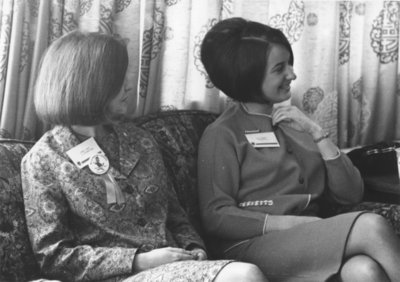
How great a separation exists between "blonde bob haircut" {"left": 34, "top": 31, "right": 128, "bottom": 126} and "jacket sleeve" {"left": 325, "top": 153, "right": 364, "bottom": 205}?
0.81 metres

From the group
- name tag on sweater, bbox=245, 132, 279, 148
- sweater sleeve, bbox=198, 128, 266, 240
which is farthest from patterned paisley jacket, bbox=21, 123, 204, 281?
name tag on sweater, bbox=245, 132, 279, 148

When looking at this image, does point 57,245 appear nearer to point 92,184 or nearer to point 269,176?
point 92,184

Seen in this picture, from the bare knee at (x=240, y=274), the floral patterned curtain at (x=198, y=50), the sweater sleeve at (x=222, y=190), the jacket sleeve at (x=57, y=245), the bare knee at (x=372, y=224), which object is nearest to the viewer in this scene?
the bare knee at (x=240, y=274)

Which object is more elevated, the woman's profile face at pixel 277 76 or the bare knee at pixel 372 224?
the woman's profile face at pixel 277 76

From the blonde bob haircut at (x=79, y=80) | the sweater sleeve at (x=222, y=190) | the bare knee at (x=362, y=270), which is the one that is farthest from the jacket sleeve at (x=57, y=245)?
the bare knee at (x=362, y=270)

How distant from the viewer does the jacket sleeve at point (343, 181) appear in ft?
7.36

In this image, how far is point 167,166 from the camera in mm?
2213

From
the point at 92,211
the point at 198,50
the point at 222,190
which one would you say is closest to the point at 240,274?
the point at 92,211

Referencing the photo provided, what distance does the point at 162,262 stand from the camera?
172 centimetres

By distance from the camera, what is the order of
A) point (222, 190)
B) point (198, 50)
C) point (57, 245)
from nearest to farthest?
1. point (57, 245)
2. point (222, 190)
3. point (198, 50)

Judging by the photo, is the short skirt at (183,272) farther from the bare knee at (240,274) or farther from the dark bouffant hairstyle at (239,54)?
the dark bouffant hairstyle at (239,54)

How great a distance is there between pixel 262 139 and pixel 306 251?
1.61 feet

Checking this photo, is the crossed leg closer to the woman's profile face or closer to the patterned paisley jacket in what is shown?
the patterned paisley jacket

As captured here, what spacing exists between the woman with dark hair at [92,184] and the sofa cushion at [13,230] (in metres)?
0.04
